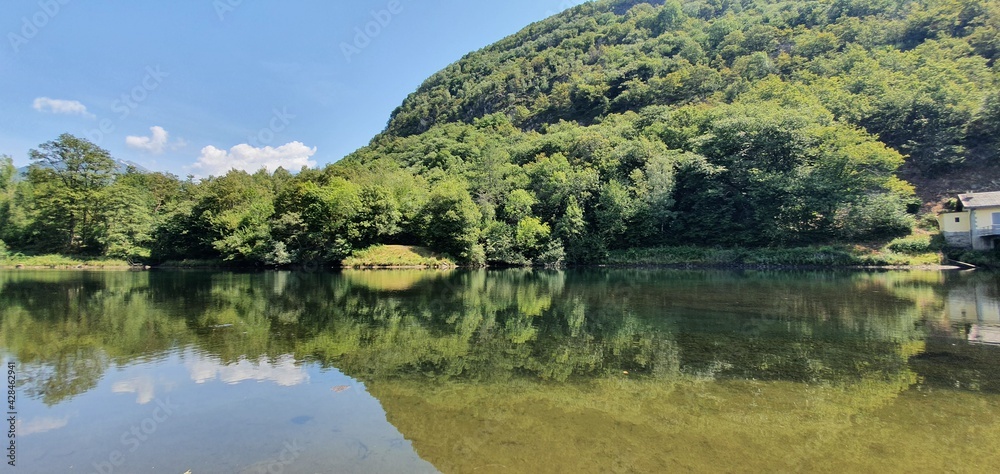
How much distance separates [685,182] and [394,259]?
33200mm

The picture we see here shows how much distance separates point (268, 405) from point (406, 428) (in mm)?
2687

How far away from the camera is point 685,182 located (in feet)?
157

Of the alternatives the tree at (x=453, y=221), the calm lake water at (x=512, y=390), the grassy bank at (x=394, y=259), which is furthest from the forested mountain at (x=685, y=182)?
the calm lake water at (x=512, y=390)

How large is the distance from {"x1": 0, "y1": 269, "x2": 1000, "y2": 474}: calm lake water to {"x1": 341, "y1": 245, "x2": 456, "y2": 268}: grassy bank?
29196mm

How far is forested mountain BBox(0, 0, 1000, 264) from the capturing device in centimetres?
4091

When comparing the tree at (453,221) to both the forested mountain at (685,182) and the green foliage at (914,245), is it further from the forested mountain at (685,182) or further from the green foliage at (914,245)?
the green foliage at (914,245)

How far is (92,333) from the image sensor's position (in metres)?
12.4

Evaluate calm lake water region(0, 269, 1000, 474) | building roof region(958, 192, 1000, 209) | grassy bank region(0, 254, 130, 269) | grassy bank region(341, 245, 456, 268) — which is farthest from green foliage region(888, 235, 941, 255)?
grassy bank region(0, 254, 130, 269)

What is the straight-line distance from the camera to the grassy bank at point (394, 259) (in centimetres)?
4500

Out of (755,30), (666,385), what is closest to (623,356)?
(666,385)

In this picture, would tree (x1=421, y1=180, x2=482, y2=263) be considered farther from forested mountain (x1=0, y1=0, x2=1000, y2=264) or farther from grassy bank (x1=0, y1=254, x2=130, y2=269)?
grassy bank (x1=0, y1=254, x2=130, y2=269)

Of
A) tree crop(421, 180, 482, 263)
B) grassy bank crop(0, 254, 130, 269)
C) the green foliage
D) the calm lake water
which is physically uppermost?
tree crop(421, 180, 482, 263)

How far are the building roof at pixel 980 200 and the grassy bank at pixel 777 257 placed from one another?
4.14 meters

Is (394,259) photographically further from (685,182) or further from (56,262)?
(56,262)
